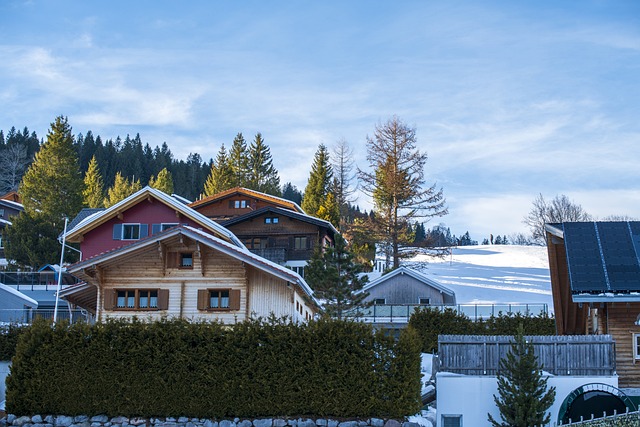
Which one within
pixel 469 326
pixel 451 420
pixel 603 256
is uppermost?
pixel 603 256

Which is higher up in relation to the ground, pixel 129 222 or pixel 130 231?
pixel 129 222

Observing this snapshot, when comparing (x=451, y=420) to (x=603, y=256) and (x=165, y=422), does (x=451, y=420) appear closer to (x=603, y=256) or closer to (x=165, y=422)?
(x=603, y=256)

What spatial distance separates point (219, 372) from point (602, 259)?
12207 millimetres

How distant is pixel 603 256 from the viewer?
1011 inches

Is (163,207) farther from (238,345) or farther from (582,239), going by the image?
(582,239)

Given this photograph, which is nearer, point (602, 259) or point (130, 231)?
point (602, 259)

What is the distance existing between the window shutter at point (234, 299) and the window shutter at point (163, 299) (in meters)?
2.67

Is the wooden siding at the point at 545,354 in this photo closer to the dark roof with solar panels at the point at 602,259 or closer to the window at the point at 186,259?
the dark roof with solar panels at the point at 602,259

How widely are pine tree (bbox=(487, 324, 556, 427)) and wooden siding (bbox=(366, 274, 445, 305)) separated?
3113 cm

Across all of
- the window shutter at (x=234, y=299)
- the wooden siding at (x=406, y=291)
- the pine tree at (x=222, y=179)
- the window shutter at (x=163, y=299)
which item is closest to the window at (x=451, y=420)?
the window shutter at (x=234, y=299)

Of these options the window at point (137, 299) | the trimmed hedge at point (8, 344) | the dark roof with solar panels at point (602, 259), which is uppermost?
the dark roof with solar panels at point (602, 259)

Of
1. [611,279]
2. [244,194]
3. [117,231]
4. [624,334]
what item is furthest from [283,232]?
[611,279]

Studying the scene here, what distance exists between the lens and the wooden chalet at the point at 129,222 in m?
47.2

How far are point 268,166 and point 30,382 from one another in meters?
84.9
